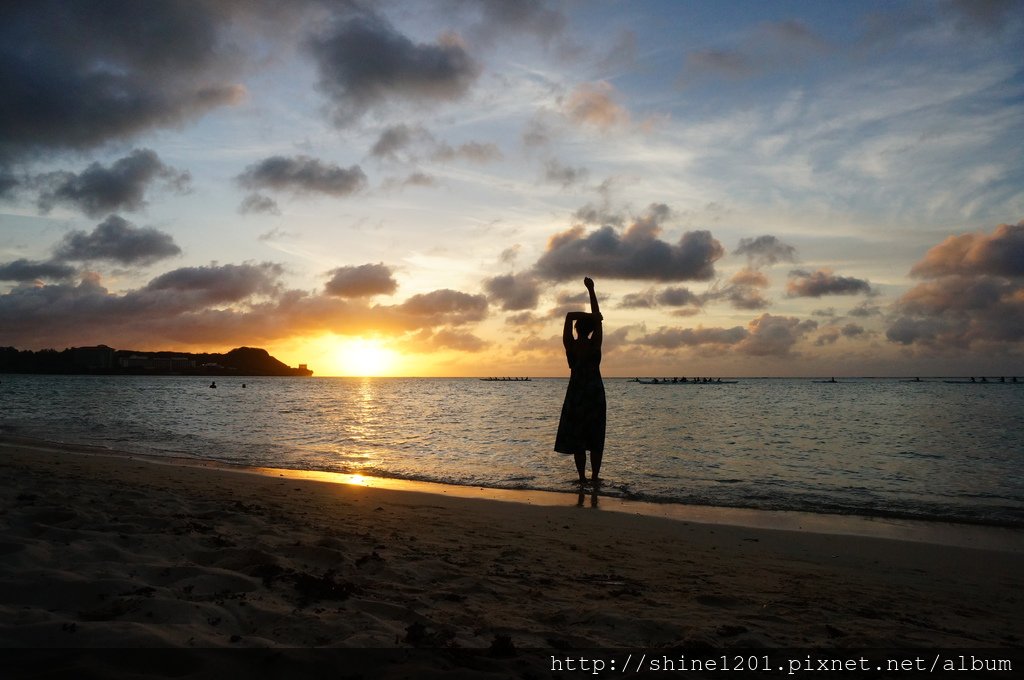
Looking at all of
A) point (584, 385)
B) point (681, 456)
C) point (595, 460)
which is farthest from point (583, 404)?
point (681, 456)

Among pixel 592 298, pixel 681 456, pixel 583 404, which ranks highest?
pixel 592 298

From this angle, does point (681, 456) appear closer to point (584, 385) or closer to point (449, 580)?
point (584, 385)

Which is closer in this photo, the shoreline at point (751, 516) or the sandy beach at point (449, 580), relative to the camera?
the sandy beach at point (449, 580)

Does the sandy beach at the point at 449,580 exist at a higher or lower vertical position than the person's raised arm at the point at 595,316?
lower

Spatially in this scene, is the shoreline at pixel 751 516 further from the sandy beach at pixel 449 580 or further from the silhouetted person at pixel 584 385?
the silhouetted person at pixel 584 385

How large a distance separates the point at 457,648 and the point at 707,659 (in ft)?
5.62

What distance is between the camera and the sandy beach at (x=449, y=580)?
3938 mm

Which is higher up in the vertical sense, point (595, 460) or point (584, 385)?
point (584, 385)

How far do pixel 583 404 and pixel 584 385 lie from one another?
419 mm

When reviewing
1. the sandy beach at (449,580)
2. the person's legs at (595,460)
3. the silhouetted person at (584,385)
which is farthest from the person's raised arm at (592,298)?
the sandy beach at (449,580)

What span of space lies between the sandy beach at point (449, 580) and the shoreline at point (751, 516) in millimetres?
506

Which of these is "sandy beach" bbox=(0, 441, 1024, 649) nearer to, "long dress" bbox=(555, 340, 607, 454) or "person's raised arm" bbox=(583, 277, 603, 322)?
"long dress" bbox=(555, 340, 607, 454)

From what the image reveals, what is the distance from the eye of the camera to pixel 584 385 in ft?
39.8

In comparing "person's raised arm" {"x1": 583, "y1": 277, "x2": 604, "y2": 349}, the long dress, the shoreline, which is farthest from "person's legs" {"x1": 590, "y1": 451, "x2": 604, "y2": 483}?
"person's raised arm" {"x1": 583, "y1": 277, "x2": 604, "y2": 349}
